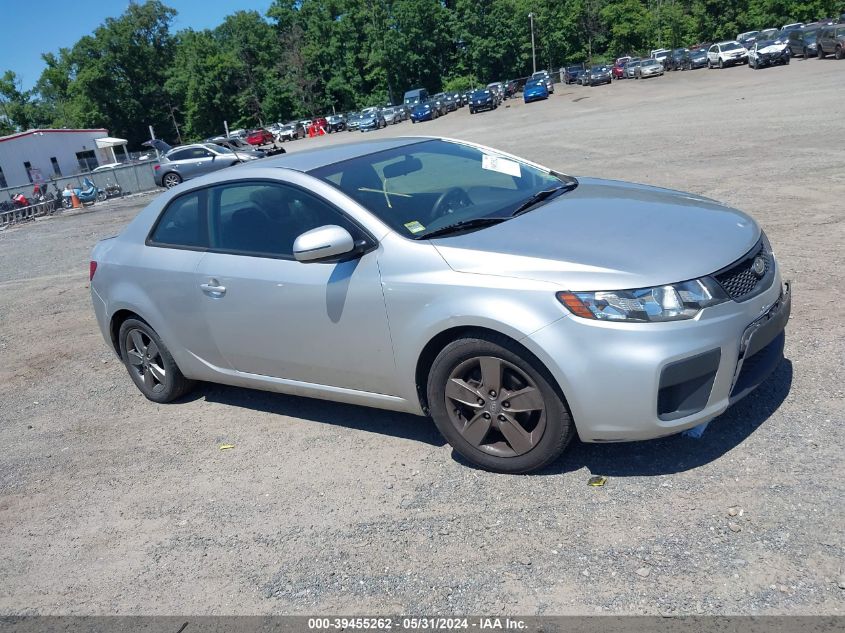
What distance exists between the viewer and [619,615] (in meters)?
2.81

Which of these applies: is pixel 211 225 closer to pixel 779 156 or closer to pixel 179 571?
pixel 179 571

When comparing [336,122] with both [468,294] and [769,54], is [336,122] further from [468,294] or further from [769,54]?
[468,294]

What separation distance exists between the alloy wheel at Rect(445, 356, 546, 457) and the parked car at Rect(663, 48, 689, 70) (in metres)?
59.8

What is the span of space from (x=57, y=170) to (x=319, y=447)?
5542cm

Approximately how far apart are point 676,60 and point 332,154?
197ft

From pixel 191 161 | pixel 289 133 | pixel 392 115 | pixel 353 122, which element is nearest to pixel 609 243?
pixel 191 161

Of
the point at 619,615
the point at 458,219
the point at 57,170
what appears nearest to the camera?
the point at 619,615

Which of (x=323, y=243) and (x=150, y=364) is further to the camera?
(x=150, y=364)

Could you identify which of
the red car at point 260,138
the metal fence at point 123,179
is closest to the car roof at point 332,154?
the metal fence at point 123,179

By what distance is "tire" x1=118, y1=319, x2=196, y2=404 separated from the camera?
5.44 metres

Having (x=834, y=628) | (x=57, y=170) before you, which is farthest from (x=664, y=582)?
(x=57, y=170)

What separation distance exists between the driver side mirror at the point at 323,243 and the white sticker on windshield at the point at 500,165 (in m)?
1.36

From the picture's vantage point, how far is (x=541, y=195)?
459 cm

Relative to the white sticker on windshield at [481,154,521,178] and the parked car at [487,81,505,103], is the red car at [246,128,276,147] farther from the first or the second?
the white sticker on windshield at [481,154,521,178]
